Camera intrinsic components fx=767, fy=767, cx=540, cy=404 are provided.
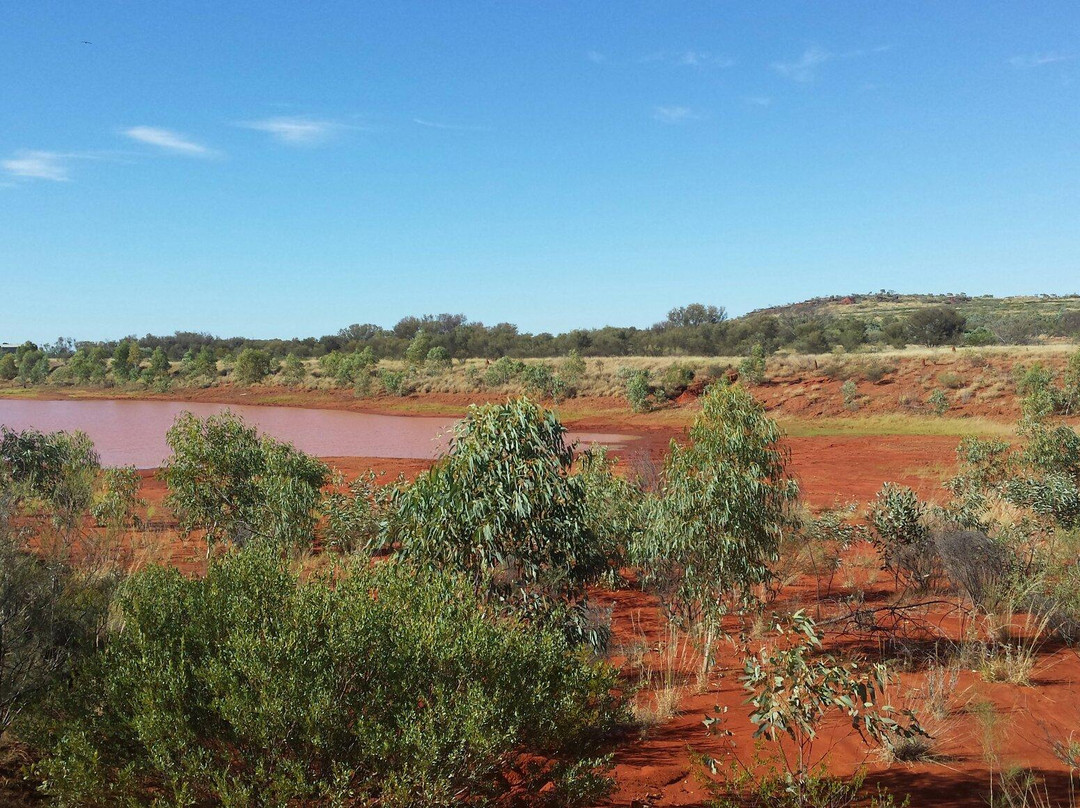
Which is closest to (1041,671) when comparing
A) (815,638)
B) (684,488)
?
(684,488)

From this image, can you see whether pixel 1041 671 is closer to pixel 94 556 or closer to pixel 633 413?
pixel 94 556

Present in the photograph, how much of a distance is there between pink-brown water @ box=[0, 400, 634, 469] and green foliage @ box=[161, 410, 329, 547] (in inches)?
515

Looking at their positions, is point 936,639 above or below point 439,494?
below

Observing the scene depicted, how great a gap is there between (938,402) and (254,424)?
30.4 meters

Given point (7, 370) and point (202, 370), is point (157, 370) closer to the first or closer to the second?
point (202, 370)

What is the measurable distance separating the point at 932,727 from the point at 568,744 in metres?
2.85

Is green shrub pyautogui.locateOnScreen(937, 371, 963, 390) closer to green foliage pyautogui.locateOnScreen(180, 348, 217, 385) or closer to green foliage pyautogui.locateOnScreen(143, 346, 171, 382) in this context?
green foliage pyautogui.locateOnScreen(180, 348, 217, 385)

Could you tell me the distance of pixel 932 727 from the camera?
17.9 feet

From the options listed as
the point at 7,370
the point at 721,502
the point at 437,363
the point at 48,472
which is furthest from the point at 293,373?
the point at 721,502

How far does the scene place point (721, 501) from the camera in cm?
734

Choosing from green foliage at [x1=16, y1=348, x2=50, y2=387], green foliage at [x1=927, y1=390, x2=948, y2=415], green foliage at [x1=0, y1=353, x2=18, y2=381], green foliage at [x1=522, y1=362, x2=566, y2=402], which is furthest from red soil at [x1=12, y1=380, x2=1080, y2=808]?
green foliage at [x1=0, y1=353, x2=18, y2=381]

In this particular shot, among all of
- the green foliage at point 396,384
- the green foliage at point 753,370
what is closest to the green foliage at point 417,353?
the green foliage at point 396,384

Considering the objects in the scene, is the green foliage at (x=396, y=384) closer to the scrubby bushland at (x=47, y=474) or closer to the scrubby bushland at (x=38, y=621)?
the scrubby bushland at (x=47, y=474)

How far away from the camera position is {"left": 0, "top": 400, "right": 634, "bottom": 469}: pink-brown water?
105 feet
